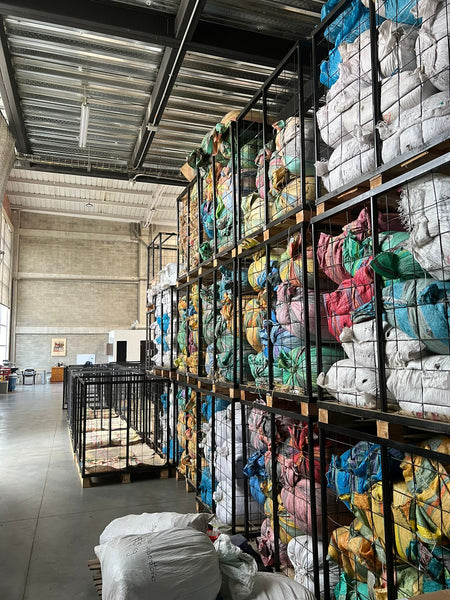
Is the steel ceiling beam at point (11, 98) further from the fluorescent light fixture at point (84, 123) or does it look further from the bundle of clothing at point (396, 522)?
the bundle of clothing at point (396, 522)

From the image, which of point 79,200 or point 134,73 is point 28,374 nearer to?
point 79,200

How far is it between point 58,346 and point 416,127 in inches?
Answer: 969

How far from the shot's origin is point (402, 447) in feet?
7.41

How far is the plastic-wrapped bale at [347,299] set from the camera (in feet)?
8.50

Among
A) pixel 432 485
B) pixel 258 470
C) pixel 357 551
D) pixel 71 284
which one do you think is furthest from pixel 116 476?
pixel 71 284

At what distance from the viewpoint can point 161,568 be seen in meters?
2.65

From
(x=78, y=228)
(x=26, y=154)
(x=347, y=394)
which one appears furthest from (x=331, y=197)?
(x=78, y=228)

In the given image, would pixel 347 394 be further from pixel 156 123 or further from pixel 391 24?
pixel 156 123

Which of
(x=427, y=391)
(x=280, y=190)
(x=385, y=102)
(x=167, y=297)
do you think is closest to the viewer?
(x=427, y=391)

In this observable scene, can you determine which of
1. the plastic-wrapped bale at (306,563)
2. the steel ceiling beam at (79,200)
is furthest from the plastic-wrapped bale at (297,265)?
the steel ceiling beam at (79,200)

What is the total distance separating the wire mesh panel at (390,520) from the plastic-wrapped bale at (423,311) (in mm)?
518

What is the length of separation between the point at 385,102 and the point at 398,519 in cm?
223

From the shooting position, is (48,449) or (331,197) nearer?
(331,197)

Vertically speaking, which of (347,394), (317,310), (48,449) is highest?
(317,310)
